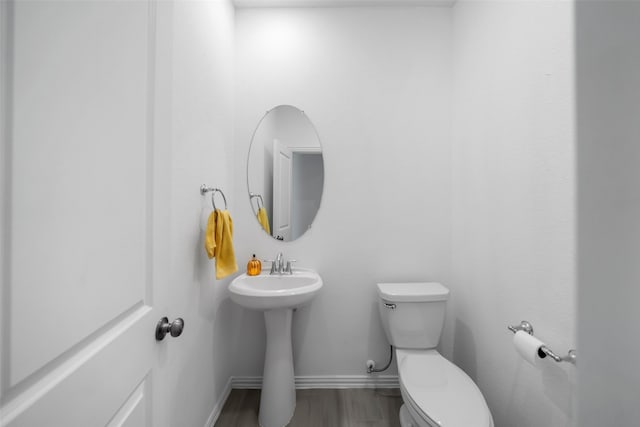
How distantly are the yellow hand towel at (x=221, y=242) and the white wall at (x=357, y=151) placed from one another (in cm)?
49

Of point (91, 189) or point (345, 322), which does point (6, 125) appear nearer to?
point (91, 189)

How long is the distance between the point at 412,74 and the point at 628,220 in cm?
180

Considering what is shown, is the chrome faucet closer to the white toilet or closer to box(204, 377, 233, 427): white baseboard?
the white toilet

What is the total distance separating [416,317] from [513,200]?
820mm

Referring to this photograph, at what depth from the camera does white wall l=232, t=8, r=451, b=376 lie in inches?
72.9

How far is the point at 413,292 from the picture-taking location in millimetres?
1629

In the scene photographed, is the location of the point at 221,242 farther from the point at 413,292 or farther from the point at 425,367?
the point at 425,367

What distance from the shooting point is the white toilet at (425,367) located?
3.60 ft

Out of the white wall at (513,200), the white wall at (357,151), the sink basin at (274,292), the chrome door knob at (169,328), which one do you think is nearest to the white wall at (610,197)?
the white wall at (513,200)

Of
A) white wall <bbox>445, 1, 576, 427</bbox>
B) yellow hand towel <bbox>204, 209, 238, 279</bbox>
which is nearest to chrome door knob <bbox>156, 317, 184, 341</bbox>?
yellow hand towel <bbox>204, 209, 238, 279</bbox>

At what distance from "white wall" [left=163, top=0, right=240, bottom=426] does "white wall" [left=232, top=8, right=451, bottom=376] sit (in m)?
0.24

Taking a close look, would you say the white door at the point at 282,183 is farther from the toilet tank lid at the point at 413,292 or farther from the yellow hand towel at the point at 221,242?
the toilet tank lid at the point at 413,292

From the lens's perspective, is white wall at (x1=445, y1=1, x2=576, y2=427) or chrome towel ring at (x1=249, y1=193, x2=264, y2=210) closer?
white wall at (x1=445, y1=1, x2=576, y2=427)

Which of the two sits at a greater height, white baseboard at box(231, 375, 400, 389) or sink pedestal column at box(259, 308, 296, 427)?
sink pedestal column at box(259, 308, 296, 427)
